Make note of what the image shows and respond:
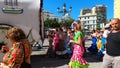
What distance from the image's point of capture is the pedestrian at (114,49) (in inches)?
285

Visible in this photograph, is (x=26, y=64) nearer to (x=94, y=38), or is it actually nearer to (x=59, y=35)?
(x=59, y=35)

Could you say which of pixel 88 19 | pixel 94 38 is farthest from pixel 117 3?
pixel 88 19

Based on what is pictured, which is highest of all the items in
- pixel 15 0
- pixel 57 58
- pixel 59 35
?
pixel 15 0

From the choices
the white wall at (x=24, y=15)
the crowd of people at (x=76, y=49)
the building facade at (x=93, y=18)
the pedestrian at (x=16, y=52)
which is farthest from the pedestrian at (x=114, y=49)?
the building facade at (x=93, y=18)

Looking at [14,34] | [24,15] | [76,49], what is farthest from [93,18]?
[14,34]

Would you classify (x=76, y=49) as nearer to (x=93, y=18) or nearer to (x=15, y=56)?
(x=15, y=56)

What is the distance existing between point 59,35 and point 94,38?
2.14 metres

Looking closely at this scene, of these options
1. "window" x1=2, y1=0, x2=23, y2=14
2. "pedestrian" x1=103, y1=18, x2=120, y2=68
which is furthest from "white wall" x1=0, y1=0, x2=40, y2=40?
"pedestrian" x1=103, y1=18, x2=120, y2=68

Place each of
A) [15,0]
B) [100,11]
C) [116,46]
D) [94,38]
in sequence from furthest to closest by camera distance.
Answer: [100,11]
[94,38]
[15,0]
[116,46]

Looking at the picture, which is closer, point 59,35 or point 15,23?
point 15,23

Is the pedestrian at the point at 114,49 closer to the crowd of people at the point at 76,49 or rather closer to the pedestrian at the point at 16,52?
the crowd of people at the point at 76,49

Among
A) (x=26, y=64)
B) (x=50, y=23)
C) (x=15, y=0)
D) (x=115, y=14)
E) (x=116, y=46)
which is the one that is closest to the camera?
(x=26, y=64)

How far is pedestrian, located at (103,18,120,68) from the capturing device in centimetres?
723

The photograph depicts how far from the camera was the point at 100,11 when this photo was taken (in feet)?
580
